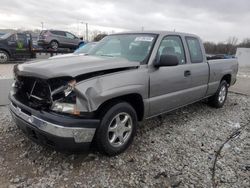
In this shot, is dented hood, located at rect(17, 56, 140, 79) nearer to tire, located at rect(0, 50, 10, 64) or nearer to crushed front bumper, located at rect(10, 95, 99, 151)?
crushed front bumper, located at rect(10, 95, 99, 151)

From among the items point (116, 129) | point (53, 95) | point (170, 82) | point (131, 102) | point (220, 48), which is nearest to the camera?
point (53, 95)

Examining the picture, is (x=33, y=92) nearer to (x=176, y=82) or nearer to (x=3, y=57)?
(x=176, y=82)

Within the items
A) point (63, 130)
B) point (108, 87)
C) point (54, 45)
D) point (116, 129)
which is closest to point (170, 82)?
point (116, 129)

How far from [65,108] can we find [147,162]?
54.9 inches

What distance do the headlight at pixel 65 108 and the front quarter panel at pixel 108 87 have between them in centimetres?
6

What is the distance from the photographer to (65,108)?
9.69 feet

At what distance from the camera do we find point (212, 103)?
21.0ft

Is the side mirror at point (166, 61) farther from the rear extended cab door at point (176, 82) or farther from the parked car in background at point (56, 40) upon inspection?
the parked car in background at point (56, 40)

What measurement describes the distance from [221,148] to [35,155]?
287 cm

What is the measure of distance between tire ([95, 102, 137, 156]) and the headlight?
0.43 metres

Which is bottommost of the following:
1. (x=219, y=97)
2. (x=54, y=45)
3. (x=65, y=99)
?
(x=219, y=97)

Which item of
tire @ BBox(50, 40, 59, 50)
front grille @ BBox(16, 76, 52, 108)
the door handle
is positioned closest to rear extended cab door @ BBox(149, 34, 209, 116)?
the door handle

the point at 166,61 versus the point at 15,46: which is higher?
the point at 15,46

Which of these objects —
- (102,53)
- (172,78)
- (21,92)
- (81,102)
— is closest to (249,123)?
(172,78)
